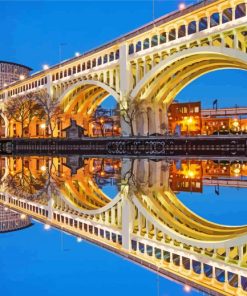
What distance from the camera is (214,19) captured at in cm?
4525

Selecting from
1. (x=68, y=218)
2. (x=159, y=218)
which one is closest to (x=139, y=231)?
(x=159, y=218)

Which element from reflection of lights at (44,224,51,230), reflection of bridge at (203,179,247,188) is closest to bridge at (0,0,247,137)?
reflection of bridge at (203,179,247,188)

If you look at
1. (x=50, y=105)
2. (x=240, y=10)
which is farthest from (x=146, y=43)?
(x=50, y=105)

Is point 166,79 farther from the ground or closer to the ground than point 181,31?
closer to the ground

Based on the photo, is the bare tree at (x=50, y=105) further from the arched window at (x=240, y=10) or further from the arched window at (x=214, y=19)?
the arched window at (x=240, y=10)

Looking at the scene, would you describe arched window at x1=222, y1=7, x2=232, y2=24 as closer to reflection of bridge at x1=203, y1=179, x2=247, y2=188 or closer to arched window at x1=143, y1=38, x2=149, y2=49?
arched window at x1=143, y1=38, x2=149, y2=49

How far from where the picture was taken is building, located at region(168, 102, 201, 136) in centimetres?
Result: 9925

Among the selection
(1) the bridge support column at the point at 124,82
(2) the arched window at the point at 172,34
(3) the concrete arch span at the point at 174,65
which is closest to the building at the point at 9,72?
(1) the bridge support column at the point at 124,82

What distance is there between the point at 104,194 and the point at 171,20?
3824 cm

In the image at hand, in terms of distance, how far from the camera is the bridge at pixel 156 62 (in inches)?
1744

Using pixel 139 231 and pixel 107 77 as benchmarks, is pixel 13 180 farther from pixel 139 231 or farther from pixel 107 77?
→ pixel 107 77

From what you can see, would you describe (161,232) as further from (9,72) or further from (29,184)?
(9,72)

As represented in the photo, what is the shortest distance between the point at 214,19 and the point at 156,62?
11865 millimetres

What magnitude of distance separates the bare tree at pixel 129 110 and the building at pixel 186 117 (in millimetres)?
41128
